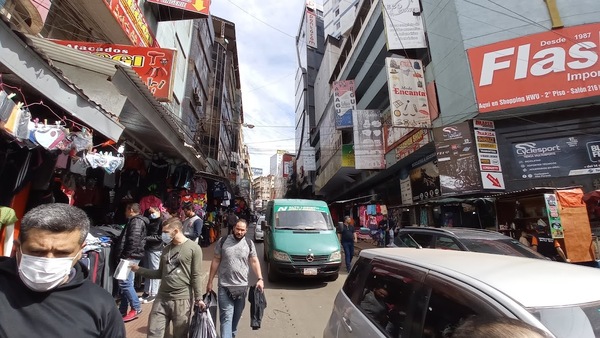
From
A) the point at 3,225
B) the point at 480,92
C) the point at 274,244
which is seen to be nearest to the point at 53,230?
the point at 3,225

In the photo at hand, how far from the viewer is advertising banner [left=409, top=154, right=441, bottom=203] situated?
15742mm

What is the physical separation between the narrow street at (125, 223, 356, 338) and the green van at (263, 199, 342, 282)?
1.24 ft

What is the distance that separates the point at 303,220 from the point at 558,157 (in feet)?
37.9

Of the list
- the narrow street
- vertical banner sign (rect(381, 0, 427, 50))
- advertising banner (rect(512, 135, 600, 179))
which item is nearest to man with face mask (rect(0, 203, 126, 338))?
the narrow street

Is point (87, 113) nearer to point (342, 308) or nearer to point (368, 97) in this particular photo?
point (342, 308)

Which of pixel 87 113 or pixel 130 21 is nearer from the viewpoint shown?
pixel 87 113

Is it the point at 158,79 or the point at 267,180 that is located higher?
the point at 267,180

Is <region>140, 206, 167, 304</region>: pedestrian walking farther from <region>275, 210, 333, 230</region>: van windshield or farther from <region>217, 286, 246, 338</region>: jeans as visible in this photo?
<region>275, 210, 333, 230</region>: van windshield

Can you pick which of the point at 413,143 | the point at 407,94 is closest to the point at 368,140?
the point at 413,143

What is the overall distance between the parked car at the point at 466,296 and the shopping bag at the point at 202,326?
4.61 ft

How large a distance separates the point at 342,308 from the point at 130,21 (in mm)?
10025

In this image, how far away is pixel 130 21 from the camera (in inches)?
351

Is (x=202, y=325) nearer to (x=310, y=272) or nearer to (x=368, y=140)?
(x=310, y=272)

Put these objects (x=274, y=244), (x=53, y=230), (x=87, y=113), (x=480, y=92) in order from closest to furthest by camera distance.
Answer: (x=53, y=230), (x=87, y=113), (x=274, y=244), (x=480, y=92)
